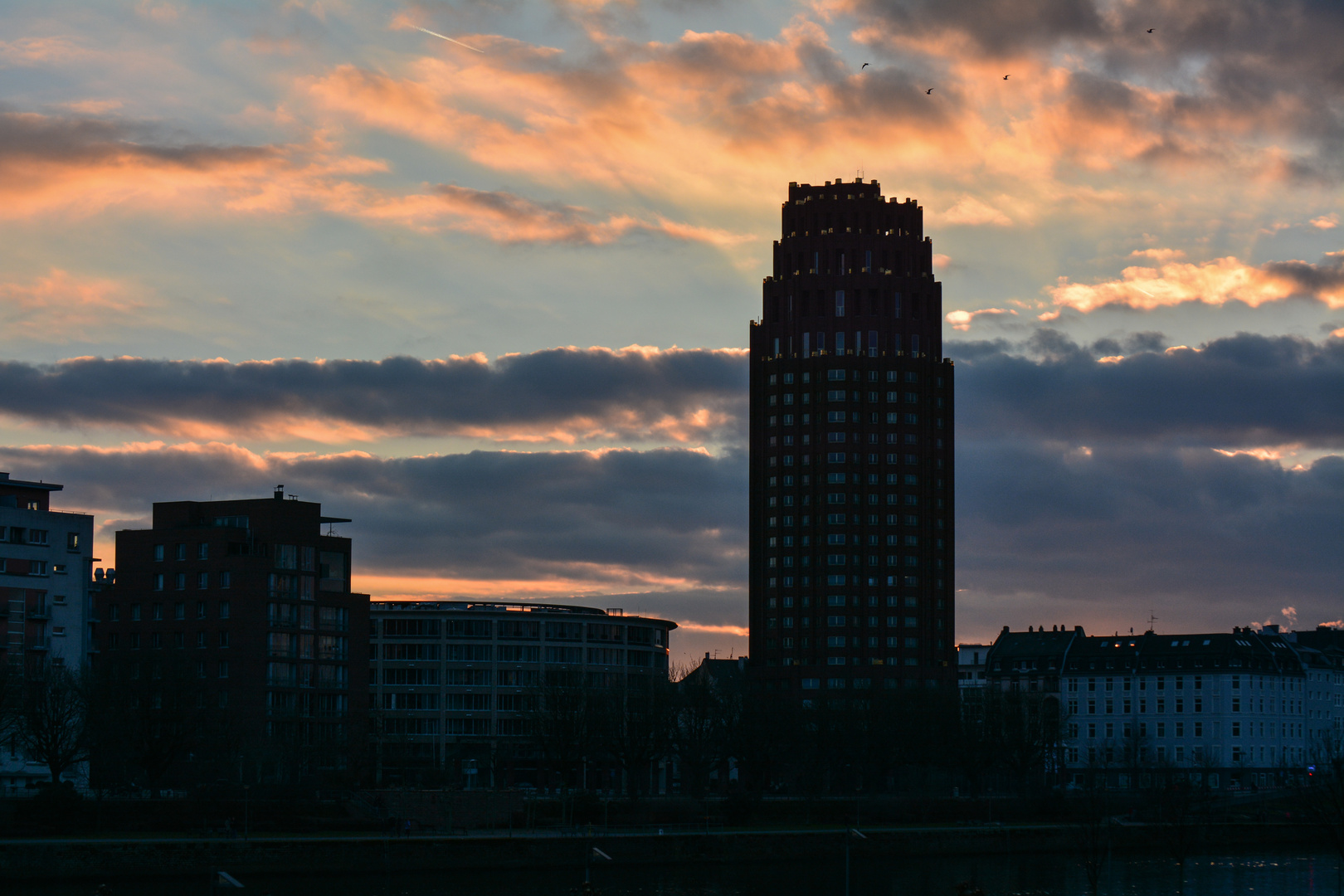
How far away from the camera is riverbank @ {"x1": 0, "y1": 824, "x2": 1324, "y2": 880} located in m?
122

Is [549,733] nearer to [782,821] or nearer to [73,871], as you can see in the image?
[782,821]

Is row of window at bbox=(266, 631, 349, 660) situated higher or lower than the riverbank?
higher

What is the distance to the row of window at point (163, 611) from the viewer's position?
193500 millimetres

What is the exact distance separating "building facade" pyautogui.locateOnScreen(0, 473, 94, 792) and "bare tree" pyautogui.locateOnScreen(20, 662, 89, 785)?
7.67 metres

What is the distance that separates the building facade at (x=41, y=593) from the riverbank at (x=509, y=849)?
49476 mm

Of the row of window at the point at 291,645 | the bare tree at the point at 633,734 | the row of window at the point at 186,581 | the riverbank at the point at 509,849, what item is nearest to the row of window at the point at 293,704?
the row of window at the point at 291,645

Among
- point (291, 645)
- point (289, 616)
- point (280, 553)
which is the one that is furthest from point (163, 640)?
point (280, 553)

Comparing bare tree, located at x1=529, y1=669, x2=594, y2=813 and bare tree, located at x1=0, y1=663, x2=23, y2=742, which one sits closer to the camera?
bare tree, located at x1=0, y1=663, x2=23, y2=742

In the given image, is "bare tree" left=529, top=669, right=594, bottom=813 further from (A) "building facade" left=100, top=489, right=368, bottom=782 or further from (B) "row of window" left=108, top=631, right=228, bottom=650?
(B) "row of window" left=108, top=631, right=228, bottom=650

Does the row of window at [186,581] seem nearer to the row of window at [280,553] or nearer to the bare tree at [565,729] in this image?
the row of window at [280,553]

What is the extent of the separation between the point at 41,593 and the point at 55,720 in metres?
28.3

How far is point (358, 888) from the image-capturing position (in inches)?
4788

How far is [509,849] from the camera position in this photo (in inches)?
5448

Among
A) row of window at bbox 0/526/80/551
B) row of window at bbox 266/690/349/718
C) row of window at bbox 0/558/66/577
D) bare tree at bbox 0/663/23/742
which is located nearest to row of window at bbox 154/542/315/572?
row of window at bbox 0/526/80/551
